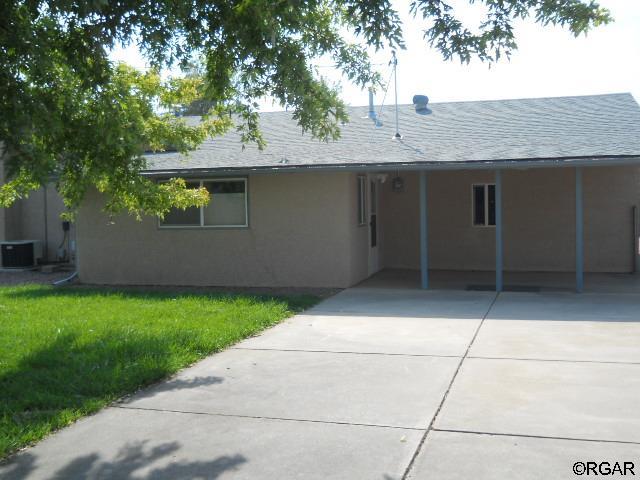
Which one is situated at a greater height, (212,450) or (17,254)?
A: (17,254)

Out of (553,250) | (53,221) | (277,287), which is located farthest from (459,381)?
(53,221)

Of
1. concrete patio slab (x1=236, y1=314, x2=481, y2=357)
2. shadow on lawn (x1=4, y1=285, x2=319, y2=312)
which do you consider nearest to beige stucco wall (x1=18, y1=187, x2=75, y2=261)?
shadow on lawn (x1=4, y1=285, x2=319, y2=312)

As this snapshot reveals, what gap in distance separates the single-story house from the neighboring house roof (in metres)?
0.04

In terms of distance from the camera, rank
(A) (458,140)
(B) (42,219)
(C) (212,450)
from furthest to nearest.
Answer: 1. (B) (42,219)
2. (A) (458,140)
3. (C) (212,450)

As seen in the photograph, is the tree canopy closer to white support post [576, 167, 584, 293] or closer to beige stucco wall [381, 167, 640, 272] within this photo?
white support post [576, 167, 584, 293]

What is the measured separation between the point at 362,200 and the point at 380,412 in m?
9.62

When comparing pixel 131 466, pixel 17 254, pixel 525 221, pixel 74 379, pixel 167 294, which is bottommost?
pixel 131 466

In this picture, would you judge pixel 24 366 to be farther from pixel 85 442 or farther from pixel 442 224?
pixel 442 224

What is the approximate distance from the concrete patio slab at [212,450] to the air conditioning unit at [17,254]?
14.1 m

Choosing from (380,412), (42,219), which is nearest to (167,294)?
(380,412)

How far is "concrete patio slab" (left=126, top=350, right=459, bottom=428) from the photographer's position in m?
5.88

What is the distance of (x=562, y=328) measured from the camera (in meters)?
9.38

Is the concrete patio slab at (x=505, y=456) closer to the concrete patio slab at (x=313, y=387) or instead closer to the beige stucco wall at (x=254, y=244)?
the concrete patio slab at (x=313, y=387)

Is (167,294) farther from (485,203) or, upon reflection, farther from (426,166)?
(485,203)
